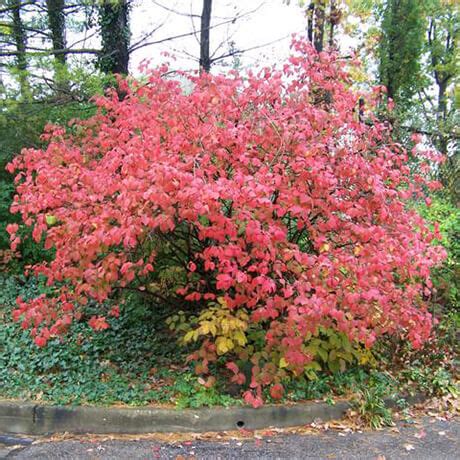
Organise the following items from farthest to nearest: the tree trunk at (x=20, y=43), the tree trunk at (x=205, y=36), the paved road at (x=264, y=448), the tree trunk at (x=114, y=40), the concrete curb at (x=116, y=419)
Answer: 1. the tree trunk at (x=205, y=36)
2. the tree trunk at (x=114, y=40)
3. the tree trunk at (x=20, y=43)
4. the concrete curb at (x=116, y=419)
5. the paved road at (x=264, y=448)

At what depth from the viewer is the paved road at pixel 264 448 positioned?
11.0 ft

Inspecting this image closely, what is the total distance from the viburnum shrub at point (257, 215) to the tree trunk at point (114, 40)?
4387 mm

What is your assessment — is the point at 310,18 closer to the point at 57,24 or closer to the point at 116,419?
the point at 57,24

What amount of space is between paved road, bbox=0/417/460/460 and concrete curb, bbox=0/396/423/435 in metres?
0.13

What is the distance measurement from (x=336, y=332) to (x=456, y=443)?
1.19 meters

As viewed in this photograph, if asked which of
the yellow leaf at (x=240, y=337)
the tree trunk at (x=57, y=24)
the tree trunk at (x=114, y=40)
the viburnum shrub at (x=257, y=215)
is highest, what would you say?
the tree trunk at (x=57, y=24)

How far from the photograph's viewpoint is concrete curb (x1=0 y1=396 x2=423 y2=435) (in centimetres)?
368

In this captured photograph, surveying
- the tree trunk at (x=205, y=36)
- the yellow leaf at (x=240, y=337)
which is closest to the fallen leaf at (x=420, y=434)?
the yellow leaf at (x=240, y=337)

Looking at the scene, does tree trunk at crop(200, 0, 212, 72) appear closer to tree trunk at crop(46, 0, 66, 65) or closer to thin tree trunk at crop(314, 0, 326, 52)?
thin tree trunk at crop(314, 0, 326, 52)

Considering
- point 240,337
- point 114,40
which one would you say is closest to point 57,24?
point 114,40

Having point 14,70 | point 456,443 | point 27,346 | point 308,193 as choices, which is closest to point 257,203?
point 308,193

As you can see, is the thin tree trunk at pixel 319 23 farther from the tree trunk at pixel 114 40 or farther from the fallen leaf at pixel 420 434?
Result: the fallen leaf at pixel 420 434

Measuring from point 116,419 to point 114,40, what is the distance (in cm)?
668

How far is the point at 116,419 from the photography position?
3684 millimetres
